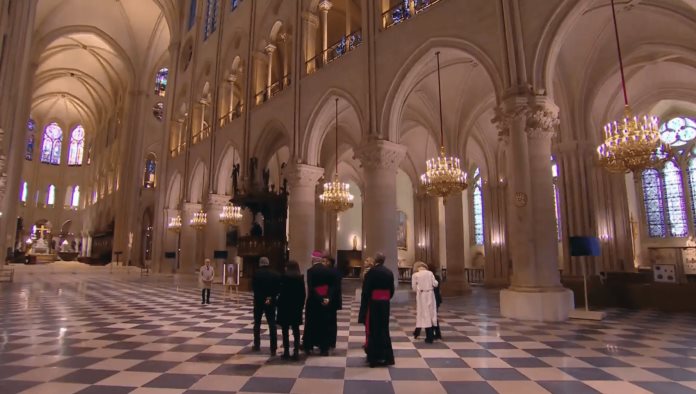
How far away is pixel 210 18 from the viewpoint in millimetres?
24156

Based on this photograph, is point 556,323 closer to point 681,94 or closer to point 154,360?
point 154,360

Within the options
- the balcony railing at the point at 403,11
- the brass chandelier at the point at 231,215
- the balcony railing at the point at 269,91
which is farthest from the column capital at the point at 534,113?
the brass chandelier at the point at 231,215

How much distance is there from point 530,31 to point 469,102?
19.4ft

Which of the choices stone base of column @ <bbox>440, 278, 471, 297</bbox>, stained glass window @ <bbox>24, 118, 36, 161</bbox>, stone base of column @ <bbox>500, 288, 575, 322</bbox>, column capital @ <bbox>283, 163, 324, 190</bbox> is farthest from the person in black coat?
stained glass window @ <bbox>24, 118, 36, 161</bbox>

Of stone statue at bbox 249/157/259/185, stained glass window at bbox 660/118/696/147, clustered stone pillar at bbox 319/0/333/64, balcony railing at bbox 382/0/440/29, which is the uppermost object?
clustered stone pillar at bbox 319/0/333/64

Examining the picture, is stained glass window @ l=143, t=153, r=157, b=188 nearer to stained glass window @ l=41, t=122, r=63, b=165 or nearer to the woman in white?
stained glass window @ l=41, t=122, r=63, b=165

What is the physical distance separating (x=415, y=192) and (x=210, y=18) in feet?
51.3

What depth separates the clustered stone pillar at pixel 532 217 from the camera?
752cm

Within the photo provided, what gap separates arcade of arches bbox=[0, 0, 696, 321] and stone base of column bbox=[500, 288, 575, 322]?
Answer: 3cm

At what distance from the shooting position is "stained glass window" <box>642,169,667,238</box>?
18328mm

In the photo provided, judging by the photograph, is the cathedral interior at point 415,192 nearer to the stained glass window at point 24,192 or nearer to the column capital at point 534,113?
the column capital at point 534,113

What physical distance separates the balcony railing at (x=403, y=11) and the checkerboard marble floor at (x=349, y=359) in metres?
7.99

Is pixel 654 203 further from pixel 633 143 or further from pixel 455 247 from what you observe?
pixel 633 143

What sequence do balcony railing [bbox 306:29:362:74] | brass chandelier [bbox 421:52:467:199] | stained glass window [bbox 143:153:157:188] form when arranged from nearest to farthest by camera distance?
brass chandelier [bbox 421:52:467:199] < balcony railing [bbox 306:29:362:74] < stained glass window [bbox 143:153:157:188]
